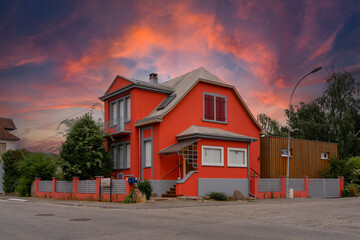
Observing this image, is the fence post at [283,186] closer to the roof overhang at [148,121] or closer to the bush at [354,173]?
the bush at [354,173]

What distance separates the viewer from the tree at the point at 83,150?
2402 centimetres

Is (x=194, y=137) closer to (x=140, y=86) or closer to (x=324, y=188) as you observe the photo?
(x=140, y=86)

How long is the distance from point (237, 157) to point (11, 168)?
59.2 feet

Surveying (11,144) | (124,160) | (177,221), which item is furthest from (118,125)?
(11,144)

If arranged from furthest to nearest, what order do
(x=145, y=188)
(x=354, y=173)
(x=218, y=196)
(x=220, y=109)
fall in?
(x=354, y=173)
(x=220, y=109)
(x=218, y=196)
(x=145, y=188)

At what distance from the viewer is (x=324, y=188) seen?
28000 millimetres

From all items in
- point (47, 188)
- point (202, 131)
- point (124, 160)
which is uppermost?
point (202, 131)

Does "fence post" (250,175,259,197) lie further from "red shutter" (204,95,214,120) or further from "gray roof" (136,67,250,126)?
"gray roof" (136,67,250,126)

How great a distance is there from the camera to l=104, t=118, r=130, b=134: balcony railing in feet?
88.7

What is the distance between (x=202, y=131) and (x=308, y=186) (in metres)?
8.63

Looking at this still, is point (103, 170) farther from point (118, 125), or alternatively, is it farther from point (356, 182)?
point (356, 182)

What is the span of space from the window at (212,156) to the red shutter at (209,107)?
3670 millimetres

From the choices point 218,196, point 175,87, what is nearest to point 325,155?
point 175,87

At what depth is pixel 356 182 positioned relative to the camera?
31.3 metres
